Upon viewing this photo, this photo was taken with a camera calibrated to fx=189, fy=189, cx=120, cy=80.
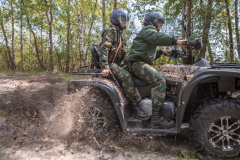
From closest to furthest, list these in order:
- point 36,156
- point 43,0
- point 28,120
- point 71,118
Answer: point 36,156 → point 71,118 → point 28,120 → point 43,0

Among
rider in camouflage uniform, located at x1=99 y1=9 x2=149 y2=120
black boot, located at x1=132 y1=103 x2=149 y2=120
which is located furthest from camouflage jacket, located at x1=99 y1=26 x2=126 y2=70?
black boot, located at x1=132 y1=103 x2=149 y2=120

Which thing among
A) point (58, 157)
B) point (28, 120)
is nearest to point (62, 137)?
point (58, 157)

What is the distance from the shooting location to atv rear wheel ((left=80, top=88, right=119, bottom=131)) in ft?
11.1

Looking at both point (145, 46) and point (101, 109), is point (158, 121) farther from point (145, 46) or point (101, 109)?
point (145, 46)

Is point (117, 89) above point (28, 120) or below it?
above

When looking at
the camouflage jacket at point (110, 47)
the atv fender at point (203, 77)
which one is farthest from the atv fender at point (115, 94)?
the atv fender at point (203, 77)

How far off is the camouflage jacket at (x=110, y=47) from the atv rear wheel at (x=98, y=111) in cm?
53

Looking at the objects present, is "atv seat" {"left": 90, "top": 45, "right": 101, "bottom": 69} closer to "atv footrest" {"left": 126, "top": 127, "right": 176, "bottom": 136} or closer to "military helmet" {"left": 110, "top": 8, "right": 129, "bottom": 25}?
"military helmet" {"left": 110, "top": 8, "right": 129, "bottom": 25}

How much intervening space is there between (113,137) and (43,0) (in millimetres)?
20222

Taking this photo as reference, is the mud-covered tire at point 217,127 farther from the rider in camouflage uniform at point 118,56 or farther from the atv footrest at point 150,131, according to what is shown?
the rider in camouflage uniform at point 118,56

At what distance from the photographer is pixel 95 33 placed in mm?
32500

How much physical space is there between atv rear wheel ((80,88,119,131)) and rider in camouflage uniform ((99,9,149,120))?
381 millimetres

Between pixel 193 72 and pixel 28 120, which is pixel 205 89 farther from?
pixel 28 120

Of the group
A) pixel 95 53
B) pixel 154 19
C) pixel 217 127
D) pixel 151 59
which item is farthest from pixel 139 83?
pixel 217 127
